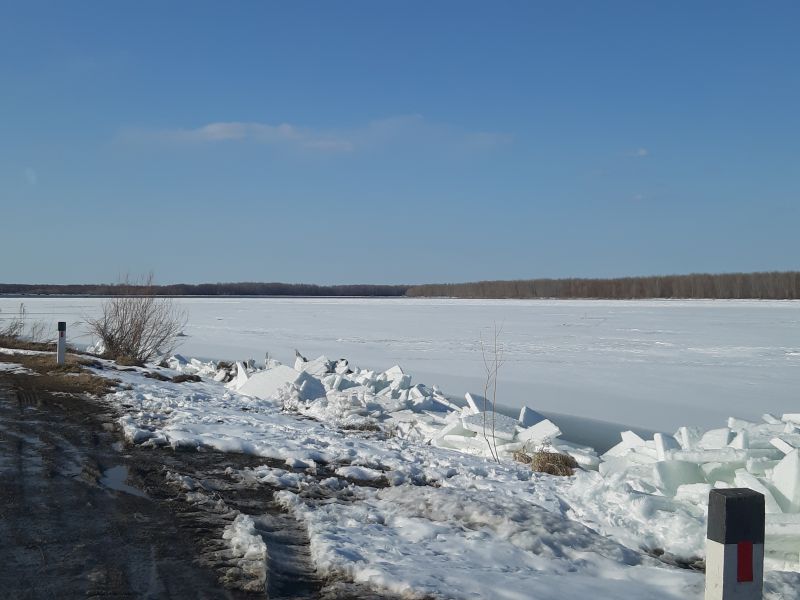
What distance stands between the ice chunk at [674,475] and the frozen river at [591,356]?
190 inches

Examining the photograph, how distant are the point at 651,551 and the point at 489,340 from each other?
2123 cm

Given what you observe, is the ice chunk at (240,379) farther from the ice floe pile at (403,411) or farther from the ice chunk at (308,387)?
the ice chunk at (308,387)

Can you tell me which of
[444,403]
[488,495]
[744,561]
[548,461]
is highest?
[744,561]

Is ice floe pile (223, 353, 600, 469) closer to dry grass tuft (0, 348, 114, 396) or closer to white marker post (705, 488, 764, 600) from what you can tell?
dry grass tuft (0, 348, 114, 396)

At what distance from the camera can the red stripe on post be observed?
2.98 meters

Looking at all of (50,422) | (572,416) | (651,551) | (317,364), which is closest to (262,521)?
(651,551)

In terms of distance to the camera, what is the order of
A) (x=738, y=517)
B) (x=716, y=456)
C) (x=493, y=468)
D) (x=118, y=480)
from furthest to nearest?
(x=493, y=468) → (x=716, y=456) → (x=118, y=480) → (x=738, y=517)

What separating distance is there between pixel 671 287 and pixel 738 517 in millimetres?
93659

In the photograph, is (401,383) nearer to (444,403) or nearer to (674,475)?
(444,403)

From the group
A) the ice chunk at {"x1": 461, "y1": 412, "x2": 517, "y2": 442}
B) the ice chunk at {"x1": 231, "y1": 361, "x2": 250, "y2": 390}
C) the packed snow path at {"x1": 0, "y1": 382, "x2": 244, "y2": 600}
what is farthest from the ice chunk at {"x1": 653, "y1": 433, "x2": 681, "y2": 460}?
the ice chunk at {"x1": 231, "y1": 361, "x2": 250, "y2": 390}

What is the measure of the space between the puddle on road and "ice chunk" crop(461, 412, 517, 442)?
4.15 metres

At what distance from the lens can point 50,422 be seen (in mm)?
8211

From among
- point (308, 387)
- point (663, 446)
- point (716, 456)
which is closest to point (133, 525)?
point (716, 456)

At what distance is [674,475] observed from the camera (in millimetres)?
6078
